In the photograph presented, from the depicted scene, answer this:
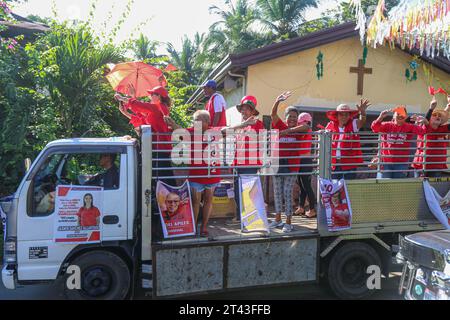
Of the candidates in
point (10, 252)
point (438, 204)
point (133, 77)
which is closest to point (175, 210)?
point (10, 252)

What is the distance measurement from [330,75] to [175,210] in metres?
6.61

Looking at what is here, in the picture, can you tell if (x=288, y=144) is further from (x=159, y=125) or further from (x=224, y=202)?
(x=159, y=125)

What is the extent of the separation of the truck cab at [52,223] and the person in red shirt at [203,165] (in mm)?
676

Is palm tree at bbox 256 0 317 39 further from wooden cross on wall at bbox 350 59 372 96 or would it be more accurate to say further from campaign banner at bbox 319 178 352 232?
campaign banner at bbox 319 178 352 232

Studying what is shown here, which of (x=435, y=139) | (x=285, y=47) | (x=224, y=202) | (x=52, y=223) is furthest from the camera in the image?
(x=285, y=47)

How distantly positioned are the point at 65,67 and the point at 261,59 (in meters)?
4.12

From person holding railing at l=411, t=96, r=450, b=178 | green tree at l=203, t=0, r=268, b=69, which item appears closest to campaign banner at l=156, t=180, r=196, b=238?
person holding railing at l=411, t=96, r=450, b=178

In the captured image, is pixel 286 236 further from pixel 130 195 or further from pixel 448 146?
pixel 448 146

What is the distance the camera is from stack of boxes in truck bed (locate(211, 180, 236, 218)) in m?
5.39

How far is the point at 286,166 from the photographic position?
4.73 m

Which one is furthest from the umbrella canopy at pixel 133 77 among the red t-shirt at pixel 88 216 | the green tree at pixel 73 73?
the red t-shirt at pixel 88 216

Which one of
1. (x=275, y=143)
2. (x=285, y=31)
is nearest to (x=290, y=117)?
(x=275, y=143)

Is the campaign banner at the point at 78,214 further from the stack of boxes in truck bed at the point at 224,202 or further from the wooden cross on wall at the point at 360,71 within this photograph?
the wooden cross on wall at the point at 360,71

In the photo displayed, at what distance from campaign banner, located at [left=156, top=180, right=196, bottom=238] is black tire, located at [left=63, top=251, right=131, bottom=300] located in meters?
0.65
